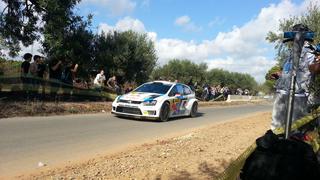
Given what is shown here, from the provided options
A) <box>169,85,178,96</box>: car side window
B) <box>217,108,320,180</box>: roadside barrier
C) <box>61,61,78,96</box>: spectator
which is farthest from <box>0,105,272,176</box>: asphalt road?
<box>217,108,320,180</box>: roadside barrier

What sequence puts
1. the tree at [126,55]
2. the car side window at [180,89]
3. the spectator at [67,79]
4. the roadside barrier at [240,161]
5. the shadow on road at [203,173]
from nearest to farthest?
the roadside barrier at [240,161] → the shadow on road at [203,173] → the car side window at [180,89] → the spectator at [67,79] → the tree at [126,55]

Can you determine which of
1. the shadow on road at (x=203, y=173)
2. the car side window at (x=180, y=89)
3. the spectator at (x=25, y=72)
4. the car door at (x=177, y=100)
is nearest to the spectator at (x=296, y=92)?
A: the shadow on road at (x=203, y=173)

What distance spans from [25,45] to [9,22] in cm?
152

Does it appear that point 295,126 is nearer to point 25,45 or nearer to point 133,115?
point 133,115

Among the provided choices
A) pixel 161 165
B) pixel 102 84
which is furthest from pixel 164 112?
pixel 161 165

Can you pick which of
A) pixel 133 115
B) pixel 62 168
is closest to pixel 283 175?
pixel 62 168

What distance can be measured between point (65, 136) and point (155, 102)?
577 centimetres

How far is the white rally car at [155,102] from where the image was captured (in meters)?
17.0

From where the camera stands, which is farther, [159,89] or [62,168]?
[159,89]

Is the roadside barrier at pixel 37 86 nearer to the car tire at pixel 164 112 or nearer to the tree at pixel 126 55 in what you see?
the car tire at pixel 164 112

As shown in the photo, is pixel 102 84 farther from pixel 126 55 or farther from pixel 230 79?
pixel 230 79

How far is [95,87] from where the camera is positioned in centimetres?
2295

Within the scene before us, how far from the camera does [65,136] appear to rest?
1198cm

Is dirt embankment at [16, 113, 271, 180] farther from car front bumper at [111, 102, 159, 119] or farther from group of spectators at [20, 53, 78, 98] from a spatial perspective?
group of spectators at [20, 53, 78, 98]
